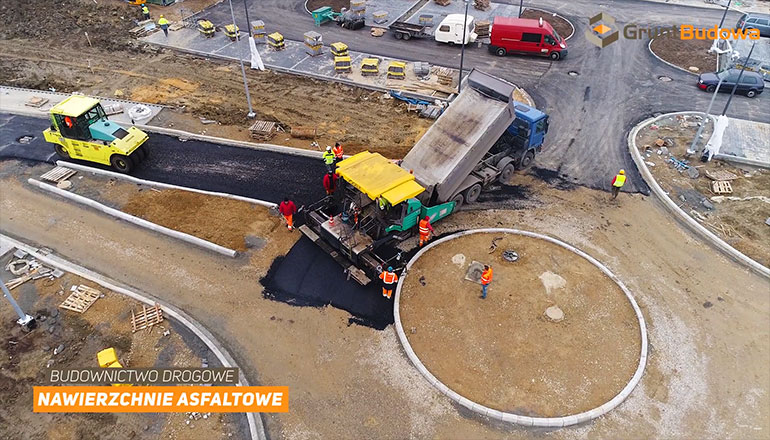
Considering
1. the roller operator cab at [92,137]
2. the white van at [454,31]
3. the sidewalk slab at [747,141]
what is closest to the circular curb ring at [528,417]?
the sidewalk slab at [747,141]

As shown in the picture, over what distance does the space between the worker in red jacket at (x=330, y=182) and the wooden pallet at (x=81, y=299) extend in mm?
7982

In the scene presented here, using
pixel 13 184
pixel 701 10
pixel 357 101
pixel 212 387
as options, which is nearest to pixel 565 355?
pixel 212 387

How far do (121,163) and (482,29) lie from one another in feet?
74.7

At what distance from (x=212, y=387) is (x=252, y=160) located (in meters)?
10.3

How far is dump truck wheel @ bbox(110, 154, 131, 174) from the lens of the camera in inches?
737

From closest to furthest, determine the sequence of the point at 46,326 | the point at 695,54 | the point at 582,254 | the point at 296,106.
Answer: the point at 46,326
the point at 582,254
the point at 296,106
the point at 695,54

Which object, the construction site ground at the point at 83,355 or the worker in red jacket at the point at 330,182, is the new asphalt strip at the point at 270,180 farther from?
the construction site ground at the point at 83,355

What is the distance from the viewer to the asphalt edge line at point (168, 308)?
11598 millimetres

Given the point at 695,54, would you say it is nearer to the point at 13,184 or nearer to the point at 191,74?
the point at 191,74

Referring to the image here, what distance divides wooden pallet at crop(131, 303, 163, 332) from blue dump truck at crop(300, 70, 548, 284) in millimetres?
5072

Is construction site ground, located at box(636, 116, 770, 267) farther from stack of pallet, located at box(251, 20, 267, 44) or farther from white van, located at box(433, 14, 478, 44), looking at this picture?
stack of pallet, located at box(251, 20, 267, 44)

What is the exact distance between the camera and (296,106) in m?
23.8

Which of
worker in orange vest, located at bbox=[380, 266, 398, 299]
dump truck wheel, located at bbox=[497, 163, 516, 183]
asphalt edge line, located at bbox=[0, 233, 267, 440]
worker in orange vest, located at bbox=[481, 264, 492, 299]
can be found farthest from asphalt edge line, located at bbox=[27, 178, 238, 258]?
dump truck wheel, located at bbox=[497, 163, 516, 183]

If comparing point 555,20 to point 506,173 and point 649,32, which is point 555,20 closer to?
point 649,32
